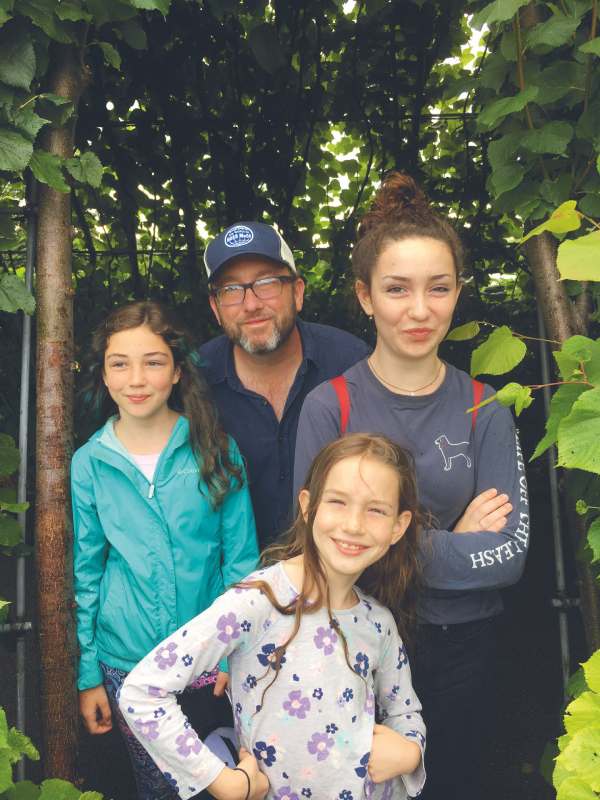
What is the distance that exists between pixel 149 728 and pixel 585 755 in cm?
93

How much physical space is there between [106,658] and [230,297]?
1.20m

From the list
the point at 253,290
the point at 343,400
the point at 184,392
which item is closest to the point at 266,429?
the point at 184,392

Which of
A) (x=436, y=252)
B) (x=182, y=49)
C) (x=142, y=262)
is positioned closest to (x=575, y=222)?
(x=436, y=252)

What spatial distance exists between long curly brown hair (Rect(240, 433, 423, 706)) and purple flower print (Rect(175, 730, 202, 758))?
0.20 metres

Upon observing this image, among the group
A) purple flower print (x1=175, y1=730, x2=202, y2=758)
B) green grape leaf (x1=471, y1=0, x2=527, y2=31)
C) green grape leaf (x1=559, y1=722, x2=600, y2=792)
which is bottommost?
purple flower print (x1=175, y1=730, x2=202, y2=758)

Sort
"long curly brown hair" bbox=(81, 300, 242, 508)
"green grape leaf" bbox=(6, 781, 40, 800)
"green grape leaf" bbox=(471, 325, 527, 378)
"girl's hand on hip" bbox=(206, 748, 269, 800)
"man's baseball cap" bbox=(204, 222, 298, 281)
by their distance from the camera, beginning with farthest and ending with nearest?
"man's baseball cap" bbox=(204, 222, 298, 281), "long curly brown hair" bbox=(81, 300, 242, 508), "green grape leaf" bbox=(471, 325, 527, 378), "girl's hand on hip" bbox=(206, 748, 269, 800), "green grape leaf" bbox=(6, 781, 40, 800)

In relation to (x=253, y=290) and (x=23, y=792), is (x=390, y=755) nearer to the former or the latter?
(x=23, y=792)

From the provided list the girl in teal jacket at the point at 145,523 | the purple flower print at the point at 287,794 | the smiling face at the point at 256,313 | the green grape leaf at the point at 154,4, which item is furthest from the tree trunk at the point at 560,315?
the green grape leaf at the point at 154,4

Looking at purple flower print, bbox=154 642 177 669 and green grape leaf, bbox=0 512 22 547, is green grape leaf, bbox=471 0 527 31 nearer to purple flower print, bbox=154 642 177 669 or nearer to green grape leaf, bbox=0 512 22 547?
purple flower print, bbox=154 642 177 669

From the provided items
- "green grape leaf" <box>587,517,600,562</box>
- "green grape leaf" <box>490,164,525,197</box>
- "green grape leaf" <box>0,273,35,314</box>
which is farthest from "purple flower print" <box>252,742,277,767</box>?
"green grape leaf" <box>490,164,525,197</box>

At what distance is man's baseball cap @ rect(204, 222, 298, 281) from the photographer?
8.98ft

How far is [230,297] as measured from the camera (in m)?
2.79

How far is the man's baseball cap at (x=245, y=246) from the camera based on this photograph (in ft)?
8.98

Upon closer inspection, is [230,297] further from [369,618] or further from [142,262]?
[142,262]
